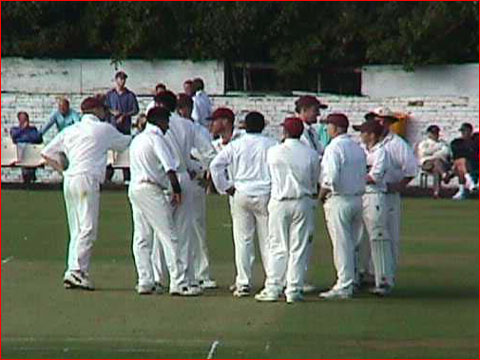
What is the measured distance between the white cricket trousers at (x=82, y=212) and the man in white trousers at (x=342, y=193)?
2545 millimetres

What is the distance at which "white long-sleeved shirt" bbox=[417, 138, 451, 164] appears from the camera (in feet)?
114

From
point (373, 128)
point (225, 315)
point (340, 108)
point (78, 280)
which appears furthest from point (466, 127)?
point (225, 315)

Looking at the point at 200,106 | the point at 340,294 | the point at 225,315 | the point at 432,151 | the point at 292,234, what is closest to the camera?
the point at 225,315

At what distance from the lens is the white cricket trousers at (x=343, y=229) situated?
57.7ft

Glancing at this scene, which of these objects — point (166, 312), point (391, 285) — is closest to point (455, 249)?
point (391, 285)

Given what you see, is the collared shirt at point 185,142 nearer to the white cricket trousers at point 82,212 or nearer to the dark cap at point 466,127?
the white cricket trousers at point 82,212

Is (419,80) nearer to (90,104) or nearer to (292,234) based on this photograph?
(90,104)

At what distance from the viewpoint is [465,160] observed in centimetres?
3403

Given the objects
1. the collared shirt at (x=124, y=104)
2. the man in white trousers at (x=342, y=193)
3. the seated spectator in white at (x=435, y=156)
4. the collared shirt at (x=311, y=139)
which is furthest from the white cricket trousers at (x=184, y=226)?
the seated spectator in white at (x=435, y=156)

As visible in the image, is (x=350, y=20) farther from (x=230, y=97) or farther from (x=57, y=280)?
(x=57, y=280)

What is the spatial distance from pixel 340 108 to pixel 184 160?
19438mm

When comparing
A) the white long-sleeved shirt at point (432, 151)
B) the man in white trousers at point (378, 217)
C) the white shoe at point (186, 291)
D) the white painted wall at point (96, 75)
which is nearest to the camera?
the white shoe at point (186, 291)

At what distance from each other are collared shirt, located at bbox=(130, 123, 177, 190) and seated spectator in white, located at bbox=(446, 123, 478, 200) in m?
16.4

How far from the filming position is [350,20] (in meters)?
38.5
